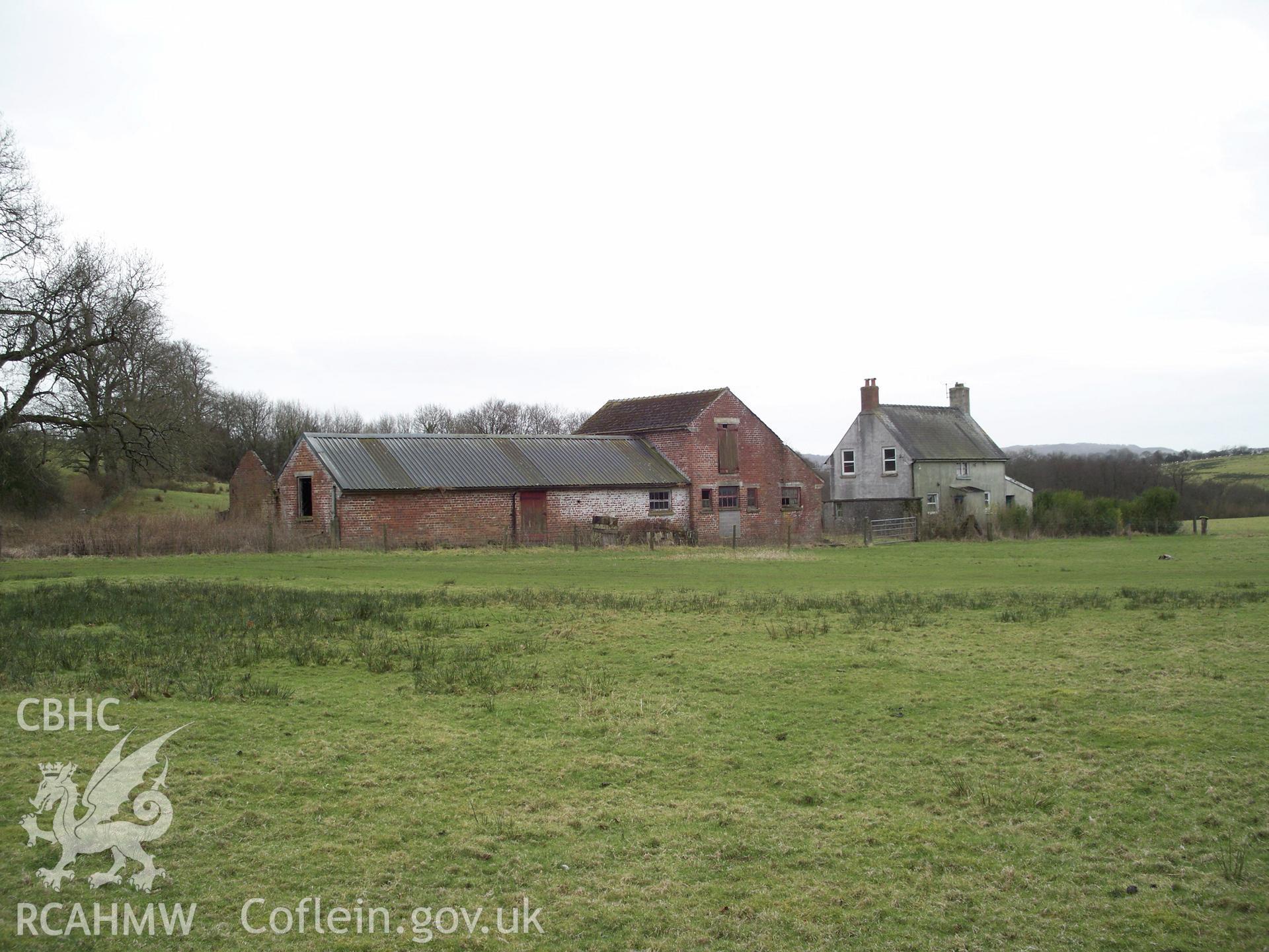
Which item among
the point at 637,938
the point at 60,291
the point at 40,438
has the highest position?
the point at 60,291

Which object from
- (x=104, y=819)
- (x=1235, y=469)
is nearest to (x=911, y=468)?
(x=104, y=819)

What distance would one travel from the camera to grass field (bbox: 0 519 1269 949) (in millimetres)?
6012

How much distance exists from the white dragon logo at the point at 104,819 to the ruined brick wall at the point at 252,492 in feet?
112

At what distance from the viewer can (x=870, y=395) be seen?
54469 mm

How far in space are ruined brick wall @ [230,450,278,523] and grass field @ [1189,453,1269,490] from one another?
64818mm

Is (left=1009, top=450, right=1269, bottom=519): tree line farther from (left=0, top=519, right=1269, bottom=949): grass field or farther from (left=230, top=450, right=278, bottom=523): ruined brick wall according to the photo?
(left=0, top=519, right=1269, bottom=949): grass field

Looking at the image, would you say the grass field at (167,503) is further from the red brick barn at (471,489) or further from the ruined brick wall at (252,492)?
the red brick barn at (471,489)

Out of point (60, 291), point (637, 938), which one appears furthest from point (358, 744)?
point (60, 291)

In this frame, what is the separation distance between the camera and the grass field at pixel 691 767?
237 inches

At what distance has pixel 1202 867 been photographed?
21.4 ft

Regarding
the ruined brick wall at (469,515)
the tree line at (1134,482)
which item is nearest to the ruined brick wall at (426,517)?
the ruined brick wall at (469,515)

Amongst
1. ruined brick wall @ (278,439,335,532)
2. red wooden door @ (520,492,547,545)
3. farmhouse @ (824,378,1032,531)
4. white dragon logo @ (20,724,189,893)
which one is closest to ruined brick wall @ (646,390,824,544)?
farmhouse @ (824,378,1032,531)

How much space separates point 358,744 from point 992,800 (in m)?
5.31

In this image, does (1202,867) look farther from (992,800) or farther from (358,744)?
(358,744)
